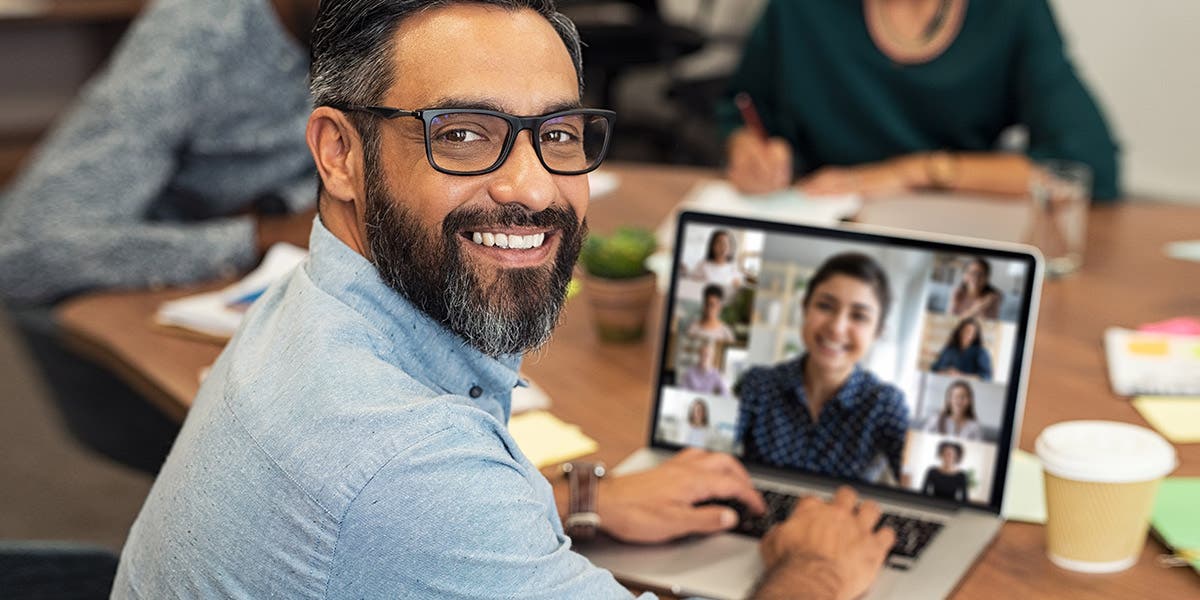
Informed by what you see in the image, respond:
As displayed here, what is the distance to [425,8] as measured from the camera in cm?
104

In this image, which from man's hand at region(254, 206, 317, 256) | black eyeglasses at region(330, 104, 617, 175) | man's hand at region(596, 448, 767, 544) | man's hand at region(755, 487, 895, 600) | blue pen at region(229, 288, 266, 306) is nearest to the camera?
black eyeglasses at region(330, 104, 617, 175)

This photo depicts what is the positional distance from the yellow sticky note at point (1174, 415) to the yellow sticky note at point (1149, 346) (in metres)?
0.12

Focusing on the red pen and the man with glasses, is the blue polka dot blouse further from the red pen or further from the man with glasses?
the red pen

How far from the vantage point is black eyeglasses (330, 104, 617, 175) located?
1038mm

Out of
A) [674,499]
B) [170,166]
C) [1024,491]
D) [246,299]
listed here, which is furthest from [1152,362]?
[170,166]

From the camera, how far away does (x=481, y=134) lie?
41.5 inches

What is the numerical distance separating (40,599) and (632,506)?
0.60 meters

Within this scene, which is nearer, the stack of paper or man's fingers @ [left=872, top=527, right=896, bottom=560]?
man's fingers @ [left=872, top=527, right=896, bottom=560]

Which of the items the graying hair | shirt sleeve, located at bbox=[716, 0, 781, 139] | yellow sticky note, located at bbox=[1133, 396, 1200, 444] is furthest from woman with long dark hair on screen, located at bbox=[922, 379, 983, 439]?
shirt sleeve, located at bbox=[716, 0, 781, 139]

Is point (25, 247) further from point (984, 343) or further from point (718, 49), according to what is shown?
point (718, 49)

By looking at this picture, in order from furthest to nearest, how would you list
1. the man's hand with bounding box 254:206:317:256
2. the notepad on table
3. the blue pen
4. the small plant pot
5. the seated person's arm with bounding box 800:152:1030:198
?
the seated person's arm with bounding box 800:152:1030:198, the man's hand with bounding box 254:206:317:256, the blue pen, the small plant pot, the notepad on table

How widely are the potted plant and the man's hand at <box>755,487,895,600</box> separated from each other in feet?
1.68

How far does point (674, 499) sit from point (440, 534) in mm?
477

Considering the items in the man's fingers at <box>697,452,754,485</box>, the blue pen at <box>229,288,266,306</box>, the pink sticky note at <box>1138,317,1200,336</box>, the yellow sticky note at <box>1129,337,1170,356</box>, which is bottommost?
the man's fingers at <box>697,452,754,485</box>
